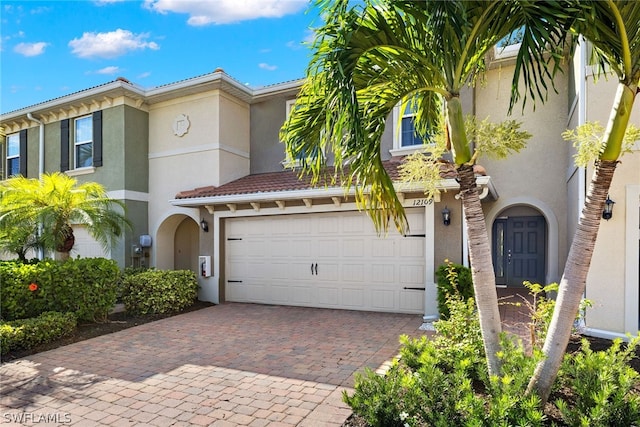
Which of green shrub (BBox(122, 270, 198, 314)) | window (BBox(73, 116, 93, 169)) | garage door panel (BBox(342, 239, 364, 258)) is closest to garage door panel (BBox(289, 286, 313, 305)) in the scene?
garage door panel (BBox(342, 239, 364, 258))

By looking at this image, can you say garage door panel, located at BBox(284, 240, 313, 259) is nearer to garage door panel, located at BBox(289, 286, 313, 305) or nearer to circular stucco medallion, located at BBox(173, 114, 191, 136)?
garage door panel, located at BBox(289, 286, 313, 305)

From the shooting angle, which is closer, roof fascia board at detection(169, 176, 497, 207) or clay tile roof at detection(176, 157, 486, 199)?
roof fascia board at detection(169, 176, 497, 207)

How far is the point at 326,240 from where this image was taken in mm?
10516

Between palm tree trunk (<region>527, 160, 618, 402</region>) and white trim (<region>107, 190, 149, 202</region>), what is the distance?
1232cm

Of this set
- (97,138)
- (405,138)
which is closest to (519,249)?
(405,138)

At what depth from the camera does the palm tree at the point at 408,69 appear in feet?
11.4

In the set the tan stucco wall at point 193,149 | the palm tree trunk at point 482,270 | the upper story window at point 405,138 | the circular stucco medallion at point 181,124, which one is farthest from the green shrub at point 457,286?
the circular stucco medallion at point 181,124

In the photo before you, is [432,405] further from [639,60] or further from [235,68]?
[235,68]

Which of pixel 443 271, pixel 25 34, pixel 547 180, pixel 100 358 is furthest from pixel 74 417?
pixel 547 180

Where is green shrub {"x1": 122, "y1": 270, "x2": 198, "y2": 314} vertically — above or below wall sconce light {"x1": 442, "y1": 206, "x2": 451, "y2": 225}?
below

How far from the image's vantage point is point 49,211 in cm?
882

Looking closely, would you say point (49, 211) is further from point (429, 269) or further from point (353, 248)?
point (429, 269)

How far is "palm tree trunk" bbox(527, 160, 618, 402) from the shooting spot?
356cm

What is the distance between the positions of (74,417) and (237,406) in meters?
1.80
